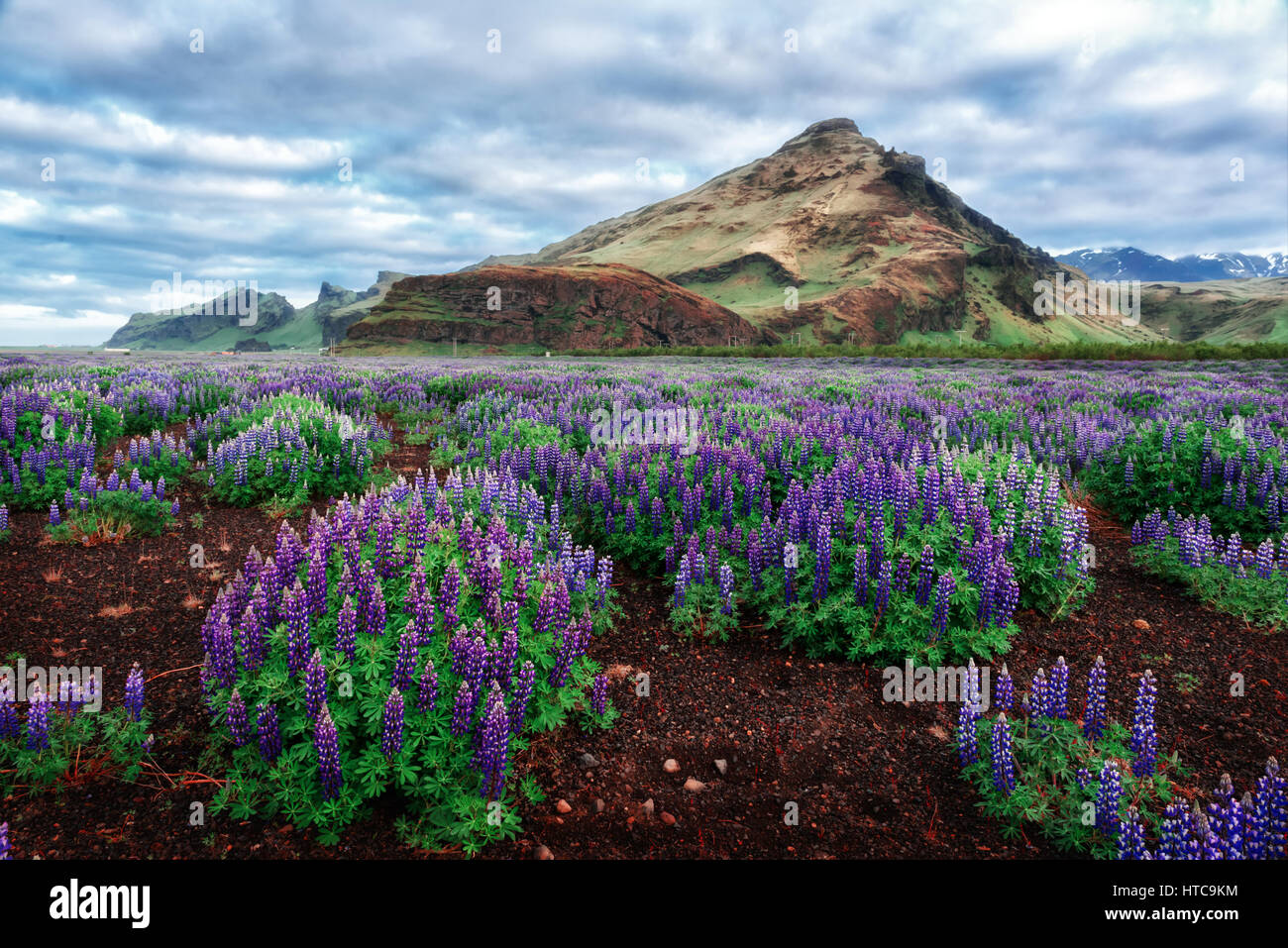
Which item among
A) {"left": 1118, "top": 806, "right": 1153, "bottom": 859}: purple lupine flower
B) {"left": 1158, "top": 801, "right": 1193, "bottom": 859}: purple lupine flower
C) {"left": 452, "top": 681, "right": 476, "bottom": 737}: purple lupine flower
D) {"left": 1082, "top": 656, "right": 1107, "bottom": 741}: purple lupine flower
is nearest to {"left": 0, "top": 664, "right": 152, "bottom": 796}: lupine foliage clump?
{"left": 452, "top": 681, "right": 476, "bottom": 737}: purple lupine flower

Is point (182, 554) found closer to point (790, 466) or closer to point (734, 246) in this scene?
point (790, 466)

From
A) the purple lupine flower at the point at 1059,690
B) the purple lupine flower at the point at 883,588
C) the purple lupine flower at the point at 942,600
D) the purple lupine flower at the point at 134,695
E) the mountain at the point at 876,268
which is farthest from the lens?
the mountain at the point at 876,268

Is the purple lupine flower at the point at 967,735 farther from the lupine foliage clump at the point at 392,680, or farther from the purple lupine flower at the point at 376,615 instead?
the purple lupine flower at the point at 376,615

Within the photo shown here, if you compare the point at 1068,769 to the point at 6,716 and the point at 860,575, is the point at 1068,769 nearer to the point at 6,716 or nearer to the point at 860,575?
the point at 860,575

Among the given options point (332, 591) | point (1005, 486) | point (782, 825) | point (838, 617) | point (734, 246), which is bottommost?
point (782, 825)

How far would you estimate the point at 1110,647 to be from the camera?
16.8ft

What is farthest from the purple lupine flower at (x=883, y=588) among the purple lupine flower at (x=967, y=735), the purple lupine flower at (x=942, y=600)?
the purple lupine flower at (x=967, y=735)

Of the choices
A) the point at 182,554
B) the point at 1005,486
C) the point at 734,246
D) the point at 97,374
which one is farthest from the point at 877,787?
the point at 734,246

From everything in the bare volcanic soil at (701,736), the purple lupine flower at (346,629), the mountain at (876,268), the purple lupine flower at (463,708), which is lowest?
the bare volcanic soil at (701,736)

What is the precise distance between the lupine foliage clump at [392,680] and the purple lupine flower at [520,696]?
1 cm

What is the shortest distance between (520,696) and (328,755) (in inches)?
37.4

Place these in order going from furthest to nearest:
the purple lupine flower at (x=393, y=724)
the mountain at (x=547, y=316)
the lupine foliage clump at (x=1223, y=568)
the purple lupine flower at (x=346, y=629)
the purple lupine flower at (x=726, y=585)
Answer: the mountain at (x=547, y=316), the lupine foliage clump at (x=1223, y=568), the purple lupine flower at (x=726, y=585), the purple lupine flower at (x=346, y=629), the purple lupine flower at (x=393, y=724)

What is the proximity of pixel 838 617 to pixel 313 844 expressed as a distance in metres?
3.83

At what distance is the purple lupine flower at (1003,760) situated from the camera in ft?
11.1
